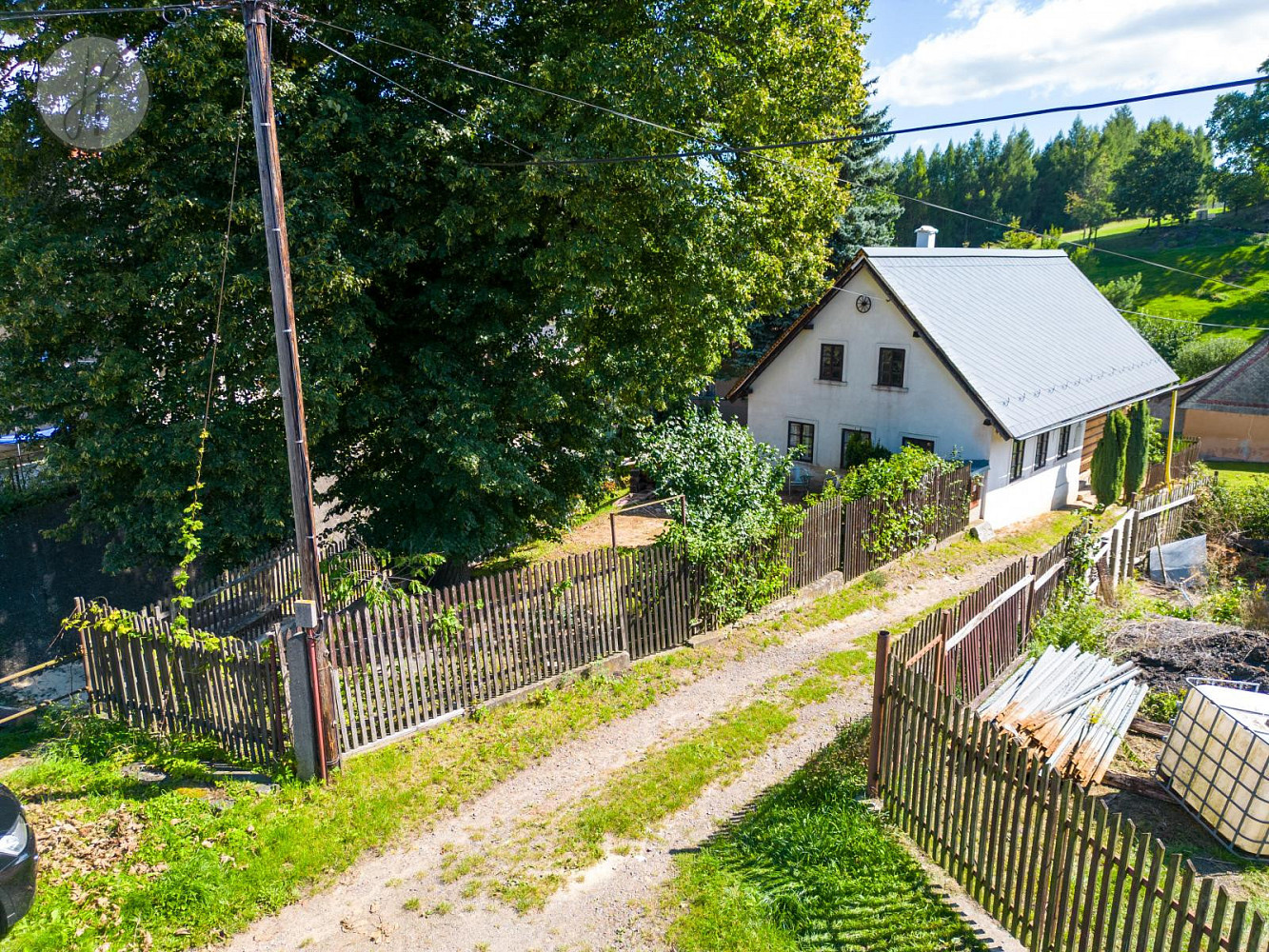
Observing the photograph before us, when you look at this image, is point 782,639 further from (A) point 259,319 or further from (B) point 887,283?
(B) point 887,283

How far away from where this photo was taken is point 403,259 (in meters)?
12.1

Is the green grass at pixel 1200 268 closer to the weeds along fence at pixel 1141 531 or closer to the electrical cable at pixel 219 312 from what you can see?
the weeds along fence at pixel 1141 531

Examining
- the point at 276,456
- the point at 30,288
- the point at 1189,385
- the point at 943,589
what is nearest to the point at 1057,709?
the point at 943,589

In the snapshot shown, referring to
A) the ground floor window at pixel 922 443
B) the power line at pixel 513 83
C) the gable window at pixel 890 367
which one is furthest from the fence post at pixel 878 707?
the gable window at pixel 890 367

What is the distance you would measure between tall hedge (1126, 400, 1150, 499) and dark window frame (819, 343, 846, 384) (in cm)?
821

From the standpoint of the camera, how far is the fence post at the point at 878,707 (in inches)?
297

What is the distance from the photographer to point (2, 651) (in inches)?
510

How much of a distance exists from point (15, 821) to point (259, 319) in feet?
23.3

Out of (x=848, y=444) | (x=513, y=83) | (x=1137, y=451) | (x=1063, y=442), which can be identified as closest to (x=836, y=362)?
(x=848, y=444)

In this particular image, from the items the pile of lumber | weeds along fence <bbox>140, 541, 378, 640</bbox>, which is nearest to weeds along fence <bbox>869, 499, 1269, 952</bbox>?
the pile of lumber

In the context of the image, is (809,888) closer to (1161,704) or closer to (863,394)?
(1161,704)

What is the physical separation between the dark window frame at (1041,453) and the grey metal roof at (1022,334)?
92 cm

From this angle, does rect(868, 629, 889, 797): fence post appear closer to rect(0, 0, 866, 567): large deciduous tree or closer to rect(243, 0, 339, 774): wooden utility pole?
rect(243, 0, 339, 774): wooden utility pole

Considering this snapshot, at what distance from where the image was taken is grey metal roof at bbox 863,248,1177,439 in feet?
68.4
